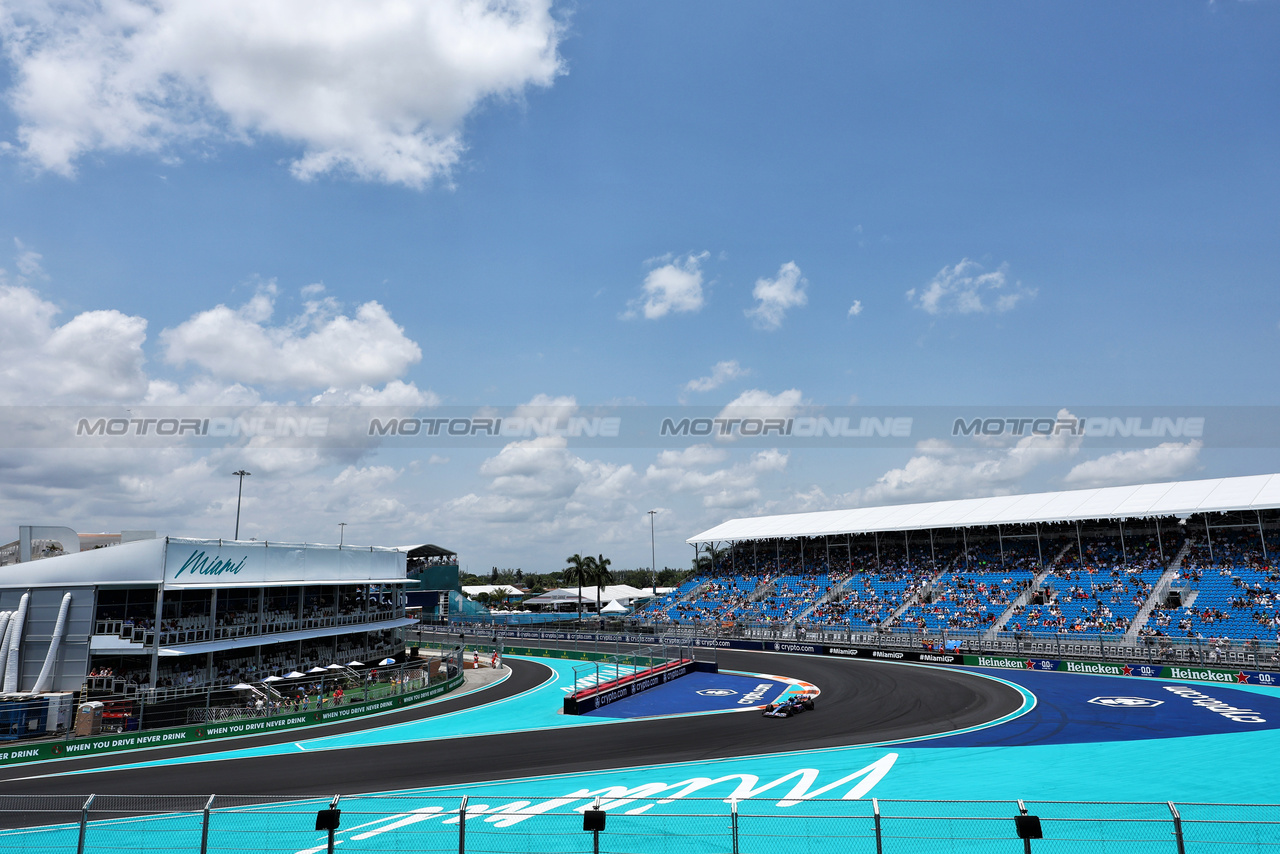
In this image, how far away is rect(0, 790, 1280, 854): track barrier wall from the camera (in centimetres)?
1461

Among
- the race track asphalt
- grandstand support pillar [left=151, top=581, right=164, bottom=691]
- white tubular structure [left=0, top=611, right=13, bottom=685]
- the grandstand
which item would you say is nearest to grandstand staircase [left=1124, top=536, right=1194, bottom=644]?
the grandstand

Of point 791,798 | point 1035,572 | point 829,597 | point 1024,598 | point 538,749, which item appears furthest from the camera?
point 829,597

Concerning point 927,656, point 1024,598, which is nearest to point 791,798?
point 927,656

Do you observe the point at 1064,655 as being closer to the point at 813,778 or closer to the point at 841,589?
the point at 841,589

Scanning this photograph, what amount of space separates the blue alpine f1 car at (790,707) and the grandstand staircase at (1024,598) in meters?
21.6

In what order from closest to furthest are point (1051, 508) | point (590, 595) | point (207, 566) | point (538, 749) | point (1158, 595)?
point (538, 749)
point (207, 566)
point (1158, 595)
point (1051, 508)
point (590, 595)

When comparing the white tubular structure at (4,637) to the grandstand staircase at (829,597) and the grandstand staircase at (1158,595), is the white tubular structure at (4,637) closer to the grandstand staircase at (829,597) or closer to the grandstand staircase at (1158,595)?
the grandstand staircase at (829,597)

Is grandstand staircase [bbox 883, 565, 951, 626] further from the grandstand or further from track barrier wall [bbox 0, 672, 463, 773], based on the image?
track barrier wall [bbox 0, 672, 463, 773]

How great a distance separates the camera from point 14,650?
31.0 m

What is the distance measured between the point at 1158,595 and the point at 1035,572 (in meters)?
9.01

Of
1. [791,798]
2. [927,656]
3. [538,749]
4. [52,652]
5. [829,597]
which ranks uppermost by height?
[52,652]

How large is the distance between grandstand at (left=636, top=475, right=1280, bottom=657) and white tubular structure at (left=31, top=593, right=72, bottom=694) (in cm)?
4490

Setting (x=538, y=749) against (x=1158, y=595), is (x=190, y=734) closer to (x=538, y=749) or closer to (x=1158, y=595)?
(x=538, y=749)

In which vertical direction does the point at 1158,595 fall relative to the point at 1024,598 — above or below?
above
